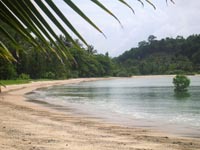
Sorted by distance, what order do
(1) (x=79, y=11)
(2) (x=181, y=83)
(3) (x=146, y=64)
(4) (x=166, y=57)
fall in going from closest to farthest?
(1) (x=79, y=11) < (2) (x=181, y=83) < (3) (x=146, y=64) < (4) (x=166, y=57)

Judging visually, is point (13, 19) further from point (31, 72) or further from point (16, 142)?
point (31, 72)

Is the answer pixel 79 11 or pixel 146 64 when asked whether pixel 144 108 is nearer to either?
pixel 79 11

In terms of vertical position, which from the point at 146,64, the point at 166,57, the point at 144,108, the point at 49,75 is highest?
the point at 166,57

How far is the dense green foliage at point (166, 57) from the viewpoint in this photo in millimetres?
108125

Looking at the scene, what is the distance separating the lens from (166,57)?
124m

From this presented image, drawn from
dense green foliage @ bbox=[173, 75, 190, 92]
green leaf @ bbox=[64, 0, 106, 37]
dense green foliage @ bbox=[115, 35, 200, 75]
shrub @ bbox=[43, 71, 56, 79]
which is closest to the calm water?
dense green foliage @ bbox=[173, 75, 190, 92]

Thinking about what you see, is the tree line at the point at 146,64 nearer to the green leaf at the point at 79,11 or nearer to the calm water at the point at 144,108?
the calm water at the point at 144,108

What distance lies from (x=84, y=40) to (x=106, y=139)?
9074 mm

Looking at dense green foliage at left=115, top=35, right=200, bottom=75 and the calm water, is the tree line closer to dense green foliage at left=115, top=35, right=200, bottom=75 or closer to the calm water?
dense green foliage at left=115, top=35, right=200, bottom=75

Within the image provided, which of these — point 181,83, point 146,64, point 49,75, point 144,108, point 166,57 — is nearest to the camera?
point 144,108

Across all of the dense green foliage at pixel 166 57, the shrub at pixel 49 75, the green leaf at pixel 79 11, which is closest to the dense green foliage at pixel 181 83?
the shrub at pixel 49 75

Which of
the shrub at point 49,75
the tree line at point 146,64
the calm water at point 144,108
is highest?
the tree line at point 146,64

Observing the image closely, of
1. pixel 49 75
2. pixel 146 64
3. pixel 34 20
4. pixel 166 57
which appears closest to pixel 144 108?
pixel 34 20

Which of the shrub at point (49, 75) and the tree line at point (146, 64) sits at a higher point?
the tree line at point (146, 64)
